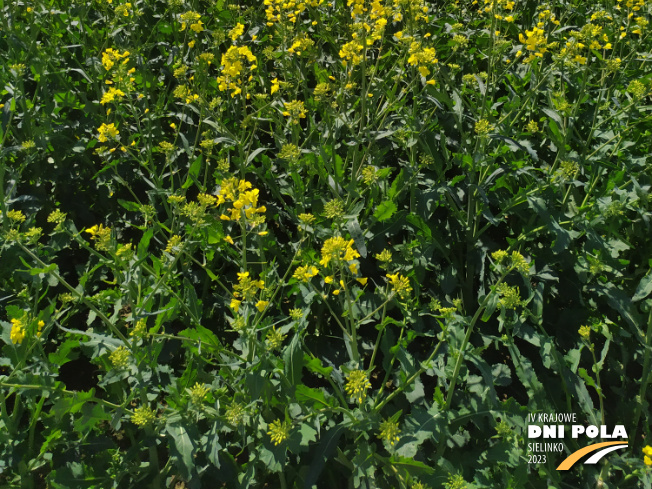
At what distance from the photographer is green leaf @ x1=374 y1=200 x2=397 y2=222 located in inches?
101

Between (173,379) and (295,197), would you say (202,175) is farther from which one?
(173,379)

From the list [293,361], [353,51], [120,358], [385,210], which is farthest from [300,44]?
[120,358]

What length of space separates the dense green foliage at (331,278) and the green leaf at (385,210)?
0.13m

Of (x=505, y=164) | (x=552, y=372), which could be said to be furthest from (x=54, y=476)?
(x=505, y=164)

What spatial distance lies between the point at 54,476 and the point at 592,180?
116 inches

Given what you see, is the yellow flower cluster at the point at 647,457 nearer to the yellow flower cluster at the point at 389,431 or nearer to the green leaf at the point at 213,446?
the yellow flower cluster at the point at 389,431

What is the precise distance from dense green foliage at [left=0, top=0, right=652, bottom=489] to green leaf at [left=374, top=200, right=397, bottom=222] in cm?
13

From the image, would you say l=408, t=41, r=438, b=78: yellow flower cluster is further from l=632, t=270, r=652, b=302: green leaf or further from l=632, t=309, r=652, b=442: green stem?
l=632, t=309, r=652, b=442: green stem

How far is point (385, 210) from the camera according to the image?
2.59 m

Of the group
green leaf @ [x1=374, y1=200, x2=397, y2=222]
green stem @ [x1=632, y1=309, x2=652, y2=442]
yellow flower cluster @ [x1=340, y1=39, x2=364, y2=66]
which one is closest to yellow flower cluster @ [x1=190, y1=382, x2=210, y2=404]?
green leaf @ [x1=374, y1=200, x2=397, y2=222]

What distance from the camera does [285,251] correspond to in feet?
10.1

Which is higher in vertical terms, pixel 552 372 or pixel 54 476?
pixel 54 476

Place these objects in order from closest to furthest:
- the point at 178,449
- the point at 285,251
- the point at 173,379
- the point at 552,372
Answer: the point at 178,449, the point at 173,379, the point at 552,372, the point at 285,251

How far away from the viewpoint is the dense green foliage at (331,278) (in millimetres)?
2096
